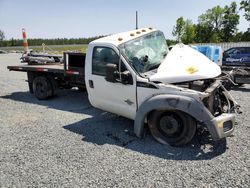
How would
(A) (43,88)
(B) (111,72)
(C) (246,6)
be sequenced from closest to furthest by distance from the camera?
(B) (111,72), (A) (43,88), (C) (246,6)

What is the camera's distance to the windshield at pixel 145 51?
5504mm

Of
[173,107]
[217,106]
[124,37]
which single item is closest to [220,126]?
[217,106]

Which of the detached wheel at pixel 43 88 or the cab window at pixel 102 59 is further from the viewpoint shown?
the detached wheel at pixel 43 88

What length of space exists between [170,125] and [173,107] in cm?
47

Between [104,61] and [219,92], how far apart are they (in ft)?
8.12

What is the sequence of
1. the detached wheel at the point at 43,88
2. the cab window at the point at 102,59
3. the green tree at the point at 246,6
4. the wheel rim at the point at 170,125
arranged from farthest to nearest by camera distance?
1. the green tree at the point at 246,6
2. the detached wheel at the point at 43,88
3. the cab window at the point at 102,59
4. the wheel rim at the point at 170,125

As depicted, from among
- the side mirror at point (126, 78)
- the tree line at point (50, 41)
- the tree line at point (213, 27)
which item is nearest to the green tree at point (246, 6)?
the tree line at point (213, 27)

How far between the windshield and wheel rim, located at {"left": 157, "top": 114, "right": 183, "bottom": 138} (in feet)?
3.58

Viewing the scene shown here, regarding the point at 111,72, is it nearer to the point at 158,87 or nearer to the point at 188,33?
the point at 158,87

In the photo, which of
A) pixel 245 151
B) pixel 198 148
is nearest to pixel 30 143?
pixel 198 148

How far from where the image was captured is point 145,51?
5.82m

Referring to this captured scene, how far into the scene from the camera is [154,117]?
16.7 ft

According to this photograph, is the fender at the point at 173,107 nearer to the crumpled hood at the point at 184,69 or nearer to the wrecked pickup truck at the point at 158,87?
the wrecked pickup truck at the point at 158,87

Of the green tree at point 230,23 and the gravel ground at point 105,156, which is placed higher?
the green tree at point 230,23
